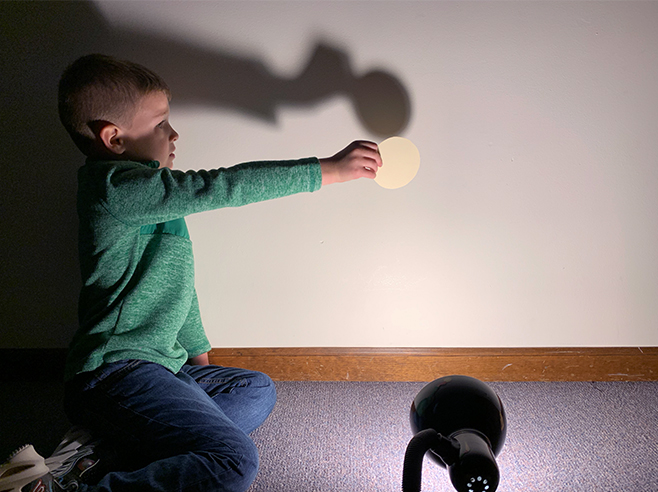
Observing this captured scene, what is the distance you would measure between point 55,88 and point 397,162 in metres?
0.94

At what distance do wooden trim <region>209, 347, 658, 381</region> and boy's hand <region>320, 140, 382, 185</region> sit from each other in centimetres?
65

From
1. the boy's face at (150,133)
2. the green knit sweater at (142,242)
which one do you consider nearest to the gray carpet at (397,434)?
the green knit sweater at (142,242)

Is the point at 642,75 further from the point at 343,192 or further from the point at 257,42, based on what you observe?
the point at 257,42

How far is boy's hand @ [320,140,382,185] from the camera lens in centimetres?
76

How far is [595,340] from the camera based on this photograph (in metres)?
1.23

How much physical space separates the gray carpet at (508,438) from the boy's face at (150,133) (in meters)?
0.72

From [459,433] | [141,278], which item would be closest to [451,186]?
[459,433]

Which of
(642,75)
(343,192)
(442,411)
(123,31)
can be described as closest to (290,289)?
(343,192)

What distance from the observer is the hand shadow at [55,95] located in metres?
1.07

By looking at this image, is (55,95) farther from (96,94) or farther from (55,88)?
(96,94)

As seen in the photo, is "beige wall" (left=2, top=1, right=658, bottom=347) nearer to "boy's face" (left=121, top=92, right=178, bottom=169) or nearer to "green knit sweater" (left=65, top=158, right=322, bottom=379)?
"boy's face" (left=121, top=92, right=178, bottom=169)

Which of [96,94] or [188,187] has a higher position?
[96,94]

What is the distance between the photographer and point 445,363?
49.0 inches

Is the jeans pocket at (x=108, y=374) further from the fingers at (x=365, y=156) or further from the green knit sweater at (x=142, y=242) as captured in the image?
the fingers at (x=365, y=156)
